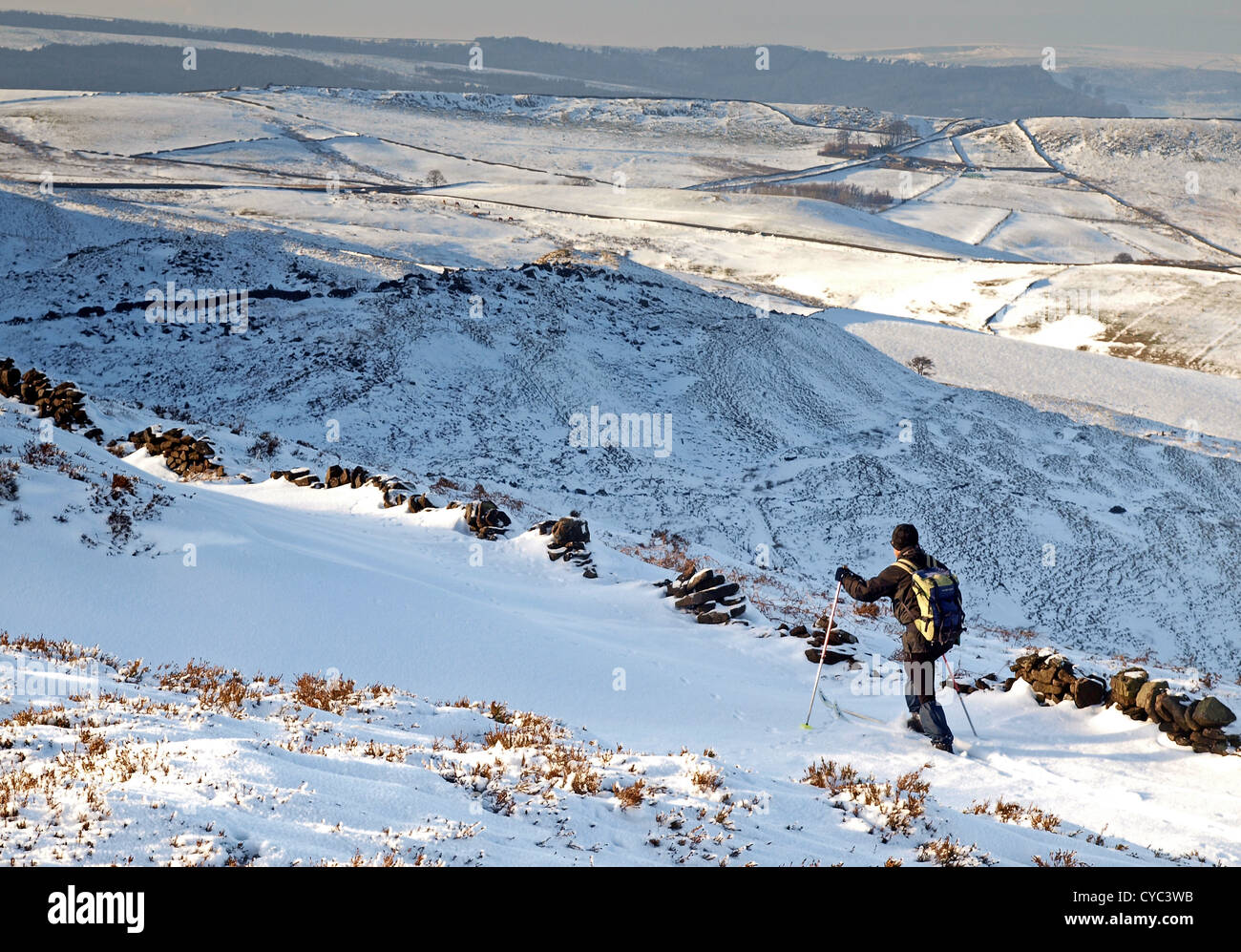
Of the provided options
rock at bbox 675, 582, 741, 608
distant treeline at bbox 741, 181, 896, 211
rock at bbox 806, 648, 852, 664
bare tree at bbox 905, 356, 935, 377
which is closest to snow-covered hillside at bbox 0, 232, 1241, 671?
bare tree at bbox 905, 356, 935, 377

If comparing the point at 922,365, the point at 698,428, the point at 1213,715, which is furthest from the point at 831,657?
the point at 922,365

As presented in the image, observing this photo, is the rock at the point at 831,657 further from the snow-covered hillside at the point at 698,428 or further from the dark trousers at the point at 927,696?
the snow-covered hillside at the point at 698,428

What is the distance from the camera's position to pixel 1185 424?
126 ft

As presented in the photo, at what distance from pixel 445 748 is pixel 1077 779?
698 cm

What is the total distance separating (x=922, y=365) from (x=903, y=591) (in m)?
36.2

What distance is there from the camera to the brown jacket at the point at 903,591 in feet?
32.6

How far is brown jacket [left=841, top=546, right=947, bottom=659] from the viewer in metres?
9.95

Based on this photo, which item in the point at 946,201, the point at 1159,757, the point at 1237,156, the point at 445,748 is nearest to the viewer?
the point at 445,748

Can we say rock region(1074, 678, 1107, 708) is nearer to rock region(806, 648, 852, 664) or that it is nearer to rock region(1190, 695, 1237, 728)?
rock region(1190, 695, 1237, 728)

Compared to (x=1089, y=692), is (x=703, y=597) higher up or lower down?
higher up

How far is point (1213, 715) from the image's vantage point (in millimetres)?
10547

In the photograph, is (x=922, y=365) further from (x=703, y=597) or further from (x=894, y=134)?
(x=894, y=134)
